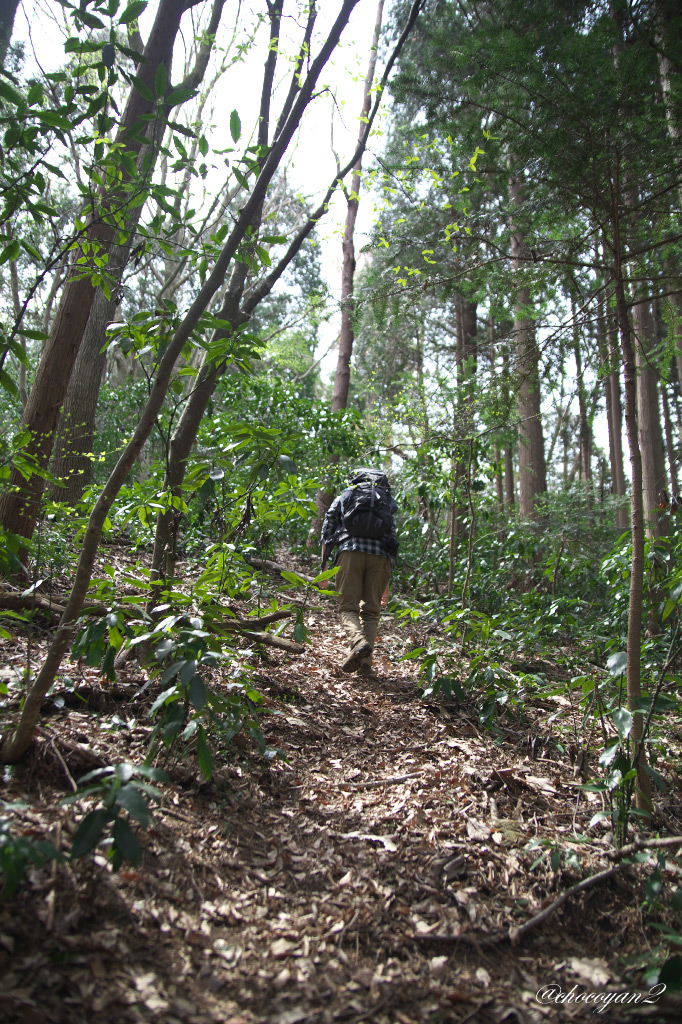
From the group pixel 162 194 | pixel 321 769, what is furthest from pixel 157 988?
pixel 162 194

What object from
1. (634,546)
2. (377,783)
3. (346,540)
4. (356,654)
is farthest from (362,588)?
(634,546)

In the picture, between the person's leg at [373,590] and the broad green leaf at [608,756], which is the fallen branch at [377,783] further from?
the person's leg at [373,590]

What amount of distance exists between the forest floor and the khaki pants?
1.73m

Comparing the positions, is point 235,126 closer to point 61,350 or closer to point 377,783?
point 61,350

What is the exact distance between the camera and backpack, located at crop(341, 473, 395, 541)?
524cm

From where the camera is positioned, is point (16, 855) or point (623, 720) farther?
point (623, 720)

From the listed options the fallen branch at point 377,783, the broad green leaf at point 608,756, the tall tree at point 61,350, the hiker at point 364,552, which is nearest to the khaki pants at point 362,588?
the hiker at point 364,552

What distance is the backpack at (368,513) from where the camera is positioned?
524cm

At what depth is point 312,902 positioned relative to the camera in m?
2.23

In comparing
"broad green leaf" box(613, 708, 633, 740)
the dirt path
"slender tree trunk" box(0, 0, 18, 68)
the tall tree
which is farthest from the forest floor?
"slender tree trunk" box(0, 0, 18, 68)

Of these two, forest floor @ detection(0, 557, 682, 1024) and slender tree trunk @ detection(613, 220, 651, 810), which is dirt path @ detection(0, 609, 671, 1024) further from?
slender tree trunk @ detection(613, 220, 651, 810)

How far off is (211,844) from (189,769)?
452 millimetres

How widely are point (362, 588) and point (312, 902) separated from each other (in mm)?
3275

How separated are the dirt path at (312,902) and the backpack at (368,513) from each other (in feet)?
7.10
